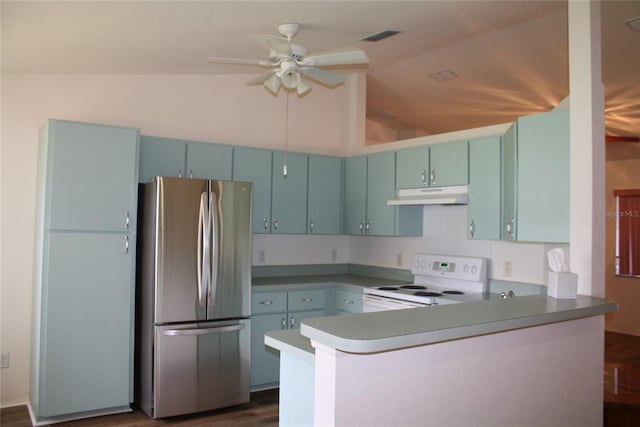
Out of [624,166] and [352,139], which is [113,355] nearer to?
[352,139]

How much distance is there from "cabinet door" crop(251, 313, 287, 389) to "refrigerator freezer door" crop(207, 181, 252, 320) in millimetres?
315

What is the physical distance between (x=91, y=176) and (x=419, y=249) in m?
2.79

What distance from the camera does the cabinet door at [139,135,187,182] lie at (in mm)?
4180

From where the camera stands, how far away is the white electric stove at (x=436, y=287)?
3967 mm

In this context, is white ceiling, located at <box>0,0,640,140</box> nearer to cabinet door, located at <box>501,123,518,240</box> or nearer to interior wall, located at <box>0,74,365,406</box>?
interior wall, located at <box>0,74,365,406</box>

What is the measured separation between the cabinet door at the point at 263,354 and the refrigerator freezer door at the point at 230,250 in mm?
315

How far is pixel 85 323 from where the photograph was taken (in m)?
3.67

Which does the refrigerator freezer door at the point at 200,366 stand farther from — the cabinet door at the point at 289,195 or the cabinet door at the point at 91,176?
the cabinet door at the point at 289,195

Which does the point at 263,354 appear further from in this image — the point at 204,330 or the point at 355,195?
the point at 355,195

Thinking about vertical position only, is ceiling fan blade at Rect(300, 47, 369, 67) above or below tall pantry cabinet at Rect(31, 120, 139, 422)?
above

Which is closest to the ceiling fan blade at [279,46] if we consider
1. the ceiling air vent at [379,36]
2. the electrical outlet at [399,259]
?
the ceiling air vent at [379,36]

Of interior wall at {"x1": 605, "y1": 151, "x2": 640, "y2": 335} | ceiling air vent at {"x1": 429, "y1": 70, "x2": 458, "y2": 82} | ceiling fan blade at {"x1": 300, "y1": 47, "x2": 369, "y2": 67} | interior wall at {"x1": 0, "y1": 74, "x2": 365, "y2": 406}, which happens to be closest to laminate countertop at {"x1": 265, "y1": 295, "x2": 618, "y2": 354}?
ceiling fan blade at {"x1": 300, "y1": 47, "x2": 369, "y2": 67}

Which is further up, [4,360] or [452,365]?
[452,365]

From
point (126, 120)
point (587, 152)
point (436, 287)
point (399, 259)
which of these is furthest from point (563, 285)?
point (126, 120)
